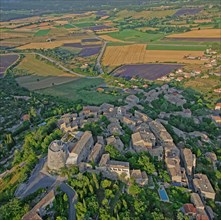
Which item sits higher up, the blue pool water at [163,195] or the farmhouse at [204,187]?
the blue pool water at [163,195]

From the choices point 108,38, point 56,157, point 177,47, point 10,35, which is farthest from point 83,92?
point 10,35

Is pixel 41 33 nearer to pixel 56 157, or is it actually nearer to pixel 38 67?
pixel 38 67

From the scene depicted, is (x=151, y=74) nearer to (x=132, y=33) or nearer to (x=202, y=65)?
(x=202, y=65)

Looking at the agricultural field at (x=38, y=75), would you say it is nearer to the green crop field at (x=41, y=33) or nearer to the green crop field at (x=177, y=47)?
the green crop field at (x=177, y=47)

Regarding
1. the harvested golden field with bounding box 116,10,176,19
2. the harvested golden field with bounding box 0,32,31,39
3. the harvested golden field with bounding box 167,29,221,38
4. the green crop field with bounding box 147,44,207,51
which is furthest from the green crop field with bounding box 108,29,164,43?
the harvested golden field with bounding box 0,32,31,39

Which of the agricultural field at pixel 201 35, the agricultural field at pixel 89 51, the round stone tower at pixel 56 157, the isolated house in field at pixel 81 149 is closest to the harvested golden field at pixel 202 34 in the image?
the agricultural field at pixel 201 35

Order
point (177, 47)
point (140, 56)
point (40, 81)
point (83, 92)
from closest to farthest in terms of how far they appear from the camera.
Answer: point (83, 92), point (40, 81), point (140, 56), point (177, 47)
